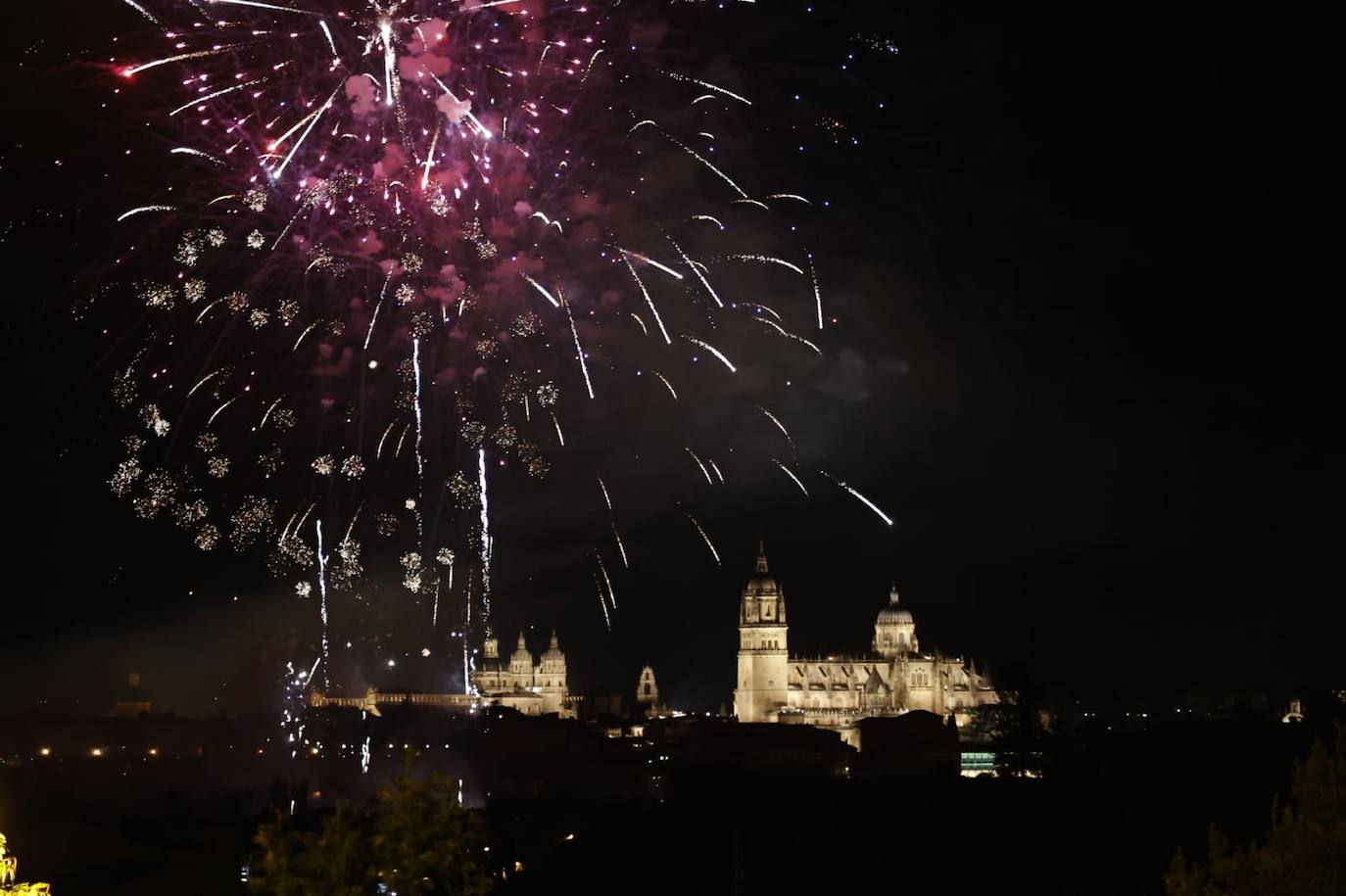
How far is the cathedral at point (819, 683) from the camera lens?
122 m

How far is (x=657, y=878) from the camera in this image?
139 ft

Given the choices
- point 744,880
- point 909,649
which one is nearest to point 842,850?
point 744,880

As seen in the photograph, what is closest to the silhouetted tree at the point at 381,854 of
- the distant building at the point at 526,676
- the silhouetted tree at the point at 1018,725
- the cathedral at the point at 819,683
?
the silhouetted tree at the point at 1018,725

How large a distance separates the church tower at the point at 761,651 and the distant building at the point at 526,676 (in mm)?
29336

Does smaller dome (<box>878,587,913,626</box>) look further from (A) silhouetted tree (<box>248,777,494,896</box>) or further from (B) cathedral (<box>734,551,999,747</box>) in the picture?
(A) silhouetted tree (<box>248,777,494,896</box>)

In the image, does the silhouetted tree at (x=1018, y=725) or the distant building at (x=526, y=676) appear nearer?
the silhouetted tree at (x=1018, y=725)

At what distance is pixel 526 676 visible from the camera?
497 ft

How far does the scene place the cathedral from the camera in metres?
122

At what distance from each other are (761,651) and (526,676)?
1467 inches

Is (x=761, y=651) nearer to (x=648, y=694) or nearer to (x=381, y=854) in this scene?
(x=648, y=694)

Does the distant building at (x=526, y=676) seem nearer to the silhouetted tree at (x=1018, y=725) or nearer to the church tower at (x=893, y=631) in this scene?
the church tower at (x=893, y=631)

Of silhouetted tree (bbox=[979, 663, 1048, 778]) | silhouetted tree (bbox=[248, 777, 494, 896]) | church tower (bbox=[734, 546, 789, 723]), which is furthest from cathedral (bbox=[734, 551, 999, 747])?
silhouetted tree (bbox=[248, 777, 494, 896])

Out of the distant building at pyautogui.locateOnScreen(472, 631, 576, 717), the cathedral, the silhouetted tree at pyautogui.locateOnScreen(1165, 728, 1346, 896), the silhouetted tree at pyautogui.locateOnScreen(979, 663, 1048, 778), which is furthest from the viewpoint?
the distant building at pyautogui.locateOnScreen(472, 631, 576, 717)

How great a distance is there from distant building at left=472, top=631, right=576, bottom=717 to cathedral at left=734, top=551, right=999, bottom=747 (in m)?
28.8
